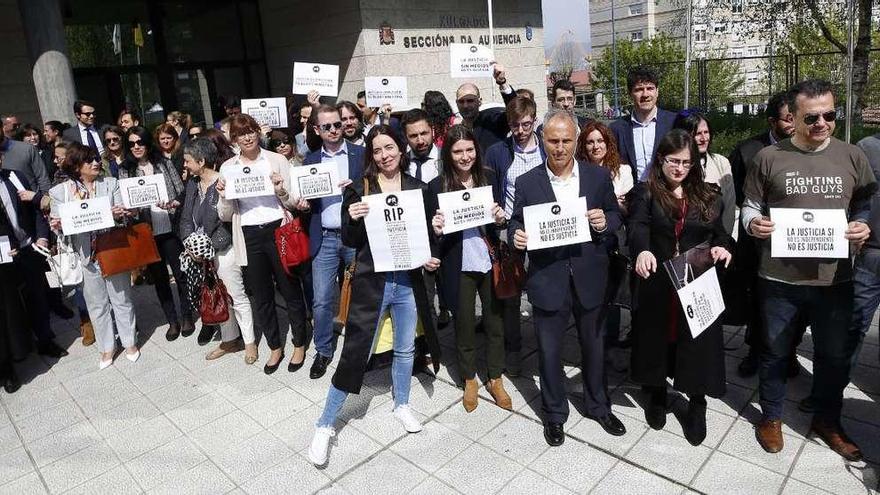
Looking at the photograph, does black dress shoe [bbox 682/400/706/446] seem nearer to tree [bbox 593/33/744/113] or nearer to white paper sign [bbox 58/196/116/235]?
white paper sign [bbox 58/196/116/235]

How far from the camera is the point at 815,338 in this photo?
346cm

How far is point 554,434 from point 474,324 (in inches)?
35.7

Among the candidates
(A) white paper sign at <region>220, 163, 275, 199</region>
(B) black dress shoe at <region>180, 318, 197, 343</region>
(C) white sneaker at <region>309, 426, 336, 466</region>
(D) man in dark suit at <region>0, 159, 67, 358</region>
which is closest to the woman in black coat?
(C) white sneaker at <region>309, 426, 336, 466</region>

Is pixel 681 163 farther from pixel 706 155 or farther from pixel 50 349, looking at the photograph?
pixel 50 349

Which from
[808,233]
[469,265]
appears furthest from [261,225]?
[808,233]

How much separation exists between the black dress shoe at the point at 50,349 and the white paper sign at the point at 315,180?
336cm

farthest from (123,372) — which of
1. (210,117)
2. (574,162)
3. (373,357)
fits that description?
(210,117)

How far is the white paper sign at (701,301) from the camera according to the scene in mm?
3283

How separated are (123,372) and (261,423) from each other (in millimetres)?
1914

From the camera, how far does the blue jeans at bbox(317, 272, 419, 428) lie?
3834 millimetres

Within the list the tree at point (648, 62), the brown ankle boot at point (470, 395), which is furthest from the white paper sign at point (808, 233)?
the tree at point (648, 62)

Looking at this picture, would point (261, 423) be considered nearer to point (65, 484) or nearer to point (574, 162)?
point (65, 484)

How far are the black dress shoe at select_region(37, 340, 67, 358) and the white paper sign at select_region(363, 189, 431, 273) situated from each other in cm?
406

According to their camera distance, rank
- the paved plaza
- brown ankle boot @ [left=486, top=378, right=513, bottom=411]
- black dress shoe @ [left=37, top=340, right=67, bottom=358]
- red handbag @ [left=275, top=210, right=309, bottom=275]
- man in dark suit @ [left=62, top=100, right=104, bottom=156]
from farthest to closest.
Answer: man in dark suit @ [left=62, top=100, right=104, bottom=156] → black dress shoe @ [left=37, top=340, right=67, bottom=358] → red handbag @ [left=275, top=210, right=309, bottom=275] → brown ankle boot @ [left=486, top=378, right=513, bottom=411] → the paved plaza
